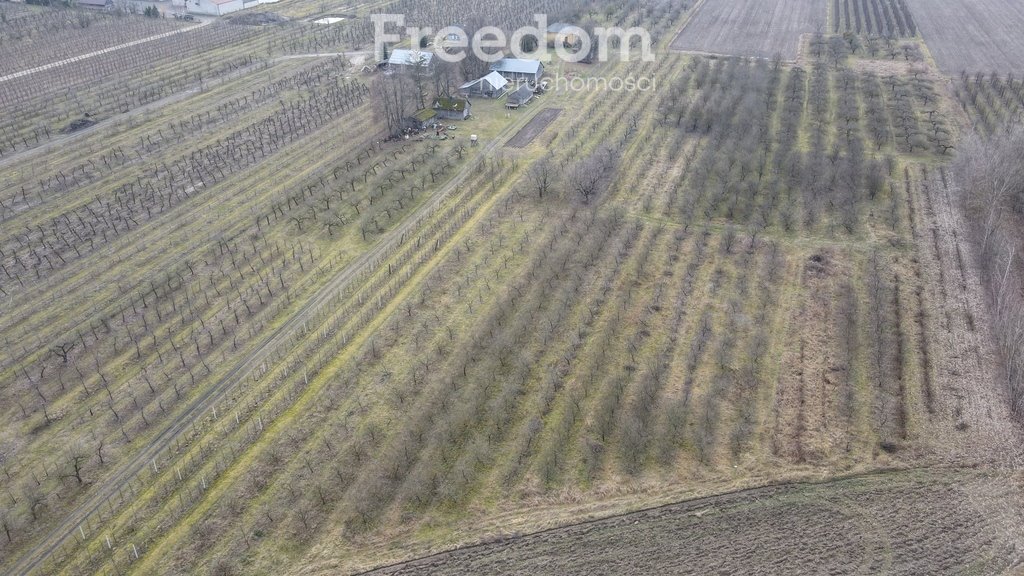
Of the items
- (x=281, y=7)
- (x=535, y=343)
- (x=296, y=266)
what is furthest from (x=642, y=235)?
(x=281, y=7)

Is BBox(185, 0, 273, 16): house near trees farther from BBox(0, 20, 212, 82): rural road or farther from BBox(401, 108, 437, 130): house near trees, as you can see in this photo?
BBox(401, 108, 437, 130): house near trees

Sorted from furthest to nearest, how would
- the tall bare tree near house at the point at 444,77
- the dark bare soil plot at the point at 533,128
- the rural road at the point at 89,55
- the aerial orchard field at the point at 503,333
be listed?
the rural road at the point at 89,55
the tall bare tree near house at the point at 444,77
the dark bare soil plot at the point at 533,128
the aerial orchard field at the point at 503,333

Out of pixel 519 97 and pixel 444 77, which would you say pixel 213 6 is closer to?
pixel 444 77

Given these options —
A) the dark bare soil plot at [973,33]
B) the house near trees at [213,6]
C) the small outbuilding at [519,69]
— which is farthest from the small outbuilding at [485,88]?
the house near trees at [213,6]

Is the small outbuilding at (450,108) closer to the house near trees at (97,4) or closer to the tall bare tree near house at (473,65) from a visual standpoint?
the tall bare tree near house at (473,65)

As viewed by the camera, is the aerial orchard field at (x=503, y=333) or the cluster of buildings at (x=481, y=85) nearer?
the aerial orchard field at (x=503, y=333)

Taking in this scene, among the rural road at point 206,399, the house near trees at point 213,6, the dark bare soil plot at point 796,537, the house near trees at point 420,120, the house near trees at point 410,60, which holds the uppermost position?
the house near trees at point 213,6
